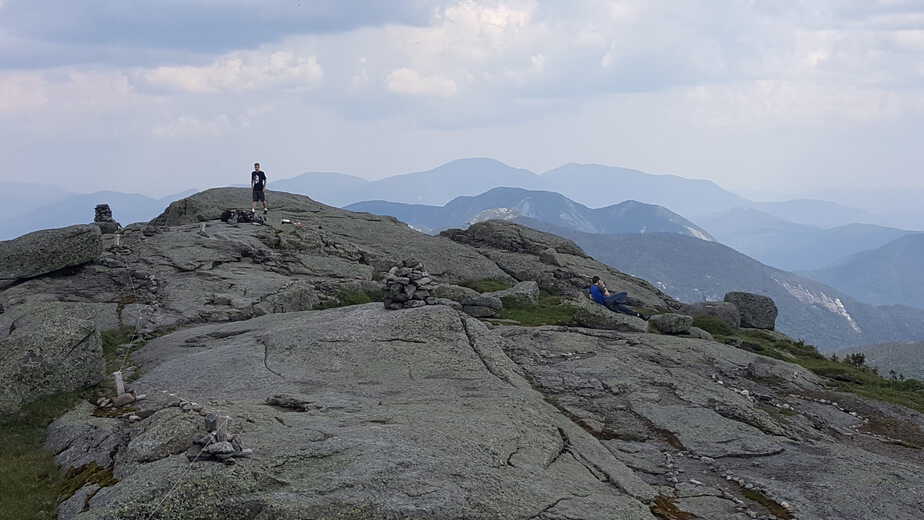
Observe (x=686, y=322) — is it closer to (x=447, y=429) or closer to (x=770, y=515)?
(x=770, y=515)

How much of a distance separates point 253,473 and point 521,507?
4724 mm

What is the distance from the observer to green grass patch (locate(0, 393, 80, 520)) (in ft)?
44.7

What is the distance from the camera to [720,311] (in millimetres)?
44406

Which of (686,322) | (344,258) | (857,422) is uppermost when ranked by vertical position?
(344,258)

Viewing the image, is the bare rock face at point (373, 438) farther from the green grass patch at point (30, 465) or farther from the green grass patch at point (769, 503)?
the green grass patch at point (769, 503)

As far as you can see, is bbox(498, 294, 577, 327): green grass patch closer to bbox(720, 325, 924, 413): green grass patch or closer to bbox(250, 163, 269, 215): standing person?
bbox(720, 325, 924, 413): green grass patch

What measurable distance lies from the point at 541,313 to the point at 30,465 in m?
23.7

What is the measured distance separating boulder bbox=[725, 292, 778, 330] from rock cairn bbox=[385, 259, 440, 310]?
30752 millimetres

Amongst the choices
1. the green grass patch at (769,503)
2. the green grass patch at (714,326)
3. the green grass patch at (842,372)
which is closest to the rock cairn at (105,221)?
the green grass patch at (714,326)

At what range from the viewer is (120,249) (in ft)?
Answer: 119

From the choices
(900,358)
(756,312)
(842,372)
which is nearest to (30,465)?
(842,372)

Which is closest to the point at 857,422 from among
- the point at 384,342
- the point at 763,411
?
the point at 763,411

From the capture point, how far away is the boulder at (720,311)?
44.0 metres

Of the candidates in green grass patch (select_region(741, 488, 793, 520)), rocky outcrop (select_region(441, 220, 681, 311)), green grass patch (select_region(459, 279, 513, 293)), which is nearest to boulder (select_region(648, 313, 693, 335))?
rocky outcrop (select_region(441, 220, 681, 311))
